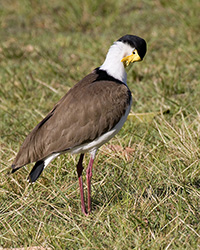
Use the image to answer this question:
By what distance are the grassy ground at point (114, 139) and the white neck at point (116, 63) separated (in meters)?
0.70

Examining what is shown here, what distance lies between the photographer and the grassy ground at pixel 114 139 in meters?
3.47

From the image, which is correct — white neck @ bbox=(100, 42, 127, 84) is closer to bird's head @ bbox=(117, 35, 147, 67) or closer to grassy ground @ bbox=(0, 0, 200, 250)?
bird's head @ bbox=(117, 35, 147, 67)

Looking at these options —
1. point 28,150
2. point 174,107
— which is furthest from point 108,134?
point 174,107

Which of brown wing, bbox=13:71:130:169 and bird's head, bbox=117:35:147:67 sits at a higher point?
bird's head, bbox=117:35:147:67

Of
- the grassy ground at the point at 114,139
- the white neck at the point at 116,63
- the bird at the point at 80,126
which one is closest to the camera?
the grassy ground at the point at 114,139

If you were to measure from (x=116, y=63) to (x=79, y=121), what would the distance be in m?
0.61

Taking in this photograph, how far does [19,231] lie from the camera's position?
3.61 m

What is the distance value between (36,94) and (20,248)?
3153 millimetres

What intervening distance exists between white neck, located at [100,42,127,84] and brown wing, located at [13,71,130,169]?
195mm

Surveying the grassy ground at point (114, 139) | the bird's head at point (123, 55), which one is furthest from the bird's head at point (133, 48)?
the grassy ground at point (114, 139)

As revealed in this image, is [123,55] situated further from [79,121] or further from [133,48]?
[79,121]

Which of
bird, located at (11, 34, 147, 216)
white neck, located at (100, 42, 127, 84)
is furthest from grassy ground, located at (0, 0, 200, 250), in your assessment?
→ white neck, located at (100, 42, 127, 84)

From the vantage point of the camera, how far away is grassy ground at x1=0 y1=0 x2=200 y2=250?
3.47 meters

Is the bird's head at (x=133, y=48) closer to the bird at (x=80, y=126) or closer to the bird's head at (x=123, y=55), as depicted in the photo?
the bird's head at (x=123, y=55)
